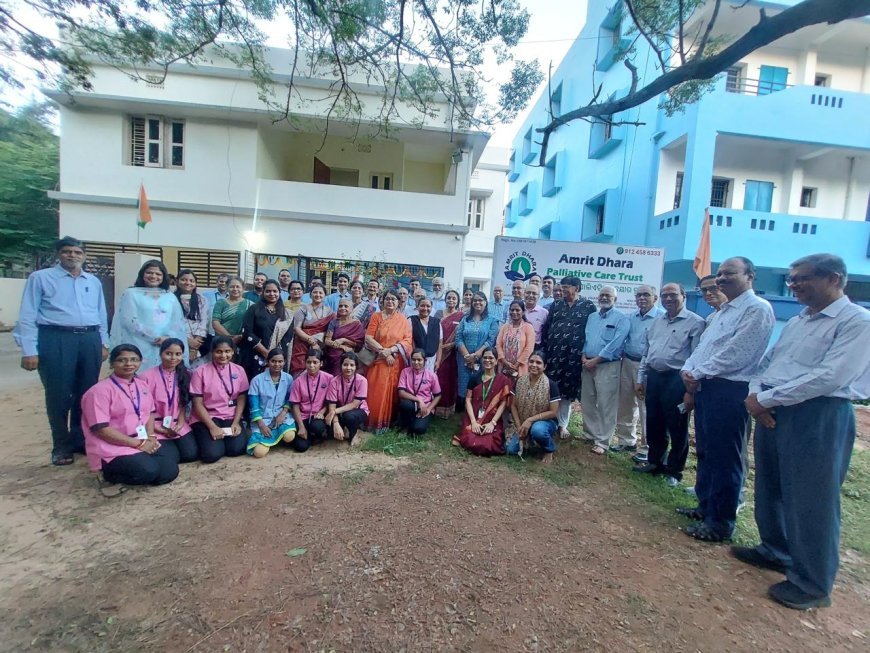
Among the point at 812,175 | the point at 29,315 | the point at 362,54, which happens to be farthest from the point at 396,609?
the point at 812,175

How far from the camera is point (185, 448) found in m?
3.78

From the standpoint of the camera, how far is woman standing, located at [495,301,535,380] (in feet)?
15.0

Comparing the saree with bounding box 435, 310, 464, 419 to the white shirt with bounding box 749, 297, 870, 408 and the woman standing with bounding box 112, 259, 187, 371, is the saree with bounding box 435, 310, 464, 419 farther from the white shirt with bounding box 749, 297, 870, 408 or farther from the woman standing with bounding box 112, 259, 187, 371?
the white shirt with bounding box 749, 297, 870, 408

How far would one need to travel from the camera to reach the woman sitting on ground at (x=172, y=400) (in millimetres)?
3693

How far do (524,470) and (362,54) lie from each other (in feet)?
16.0

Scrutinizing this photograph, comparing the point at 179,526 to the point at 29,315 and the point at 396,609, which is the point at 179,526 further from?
the point at 29,315

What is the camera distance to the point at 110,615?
6.77 ft

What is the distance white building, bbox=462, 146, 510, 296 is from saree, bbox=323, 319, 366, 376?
48.1ft

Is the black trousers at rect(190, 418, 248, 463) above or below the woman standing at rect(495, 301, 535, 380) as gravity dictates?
below

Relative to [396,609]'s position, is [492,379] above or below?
above

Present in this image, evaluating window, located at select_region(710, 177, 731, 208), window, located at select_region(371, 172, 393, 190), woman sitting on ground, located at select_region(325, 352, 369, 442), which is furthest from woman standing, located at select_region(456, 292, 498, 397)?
window, located at select_region(710, 177, 731, 208)

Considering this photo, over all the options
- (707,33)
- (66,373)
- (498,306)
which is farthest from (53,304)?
(707,33)

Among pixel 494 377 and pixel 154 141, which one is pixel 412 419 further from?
pixel 154 141

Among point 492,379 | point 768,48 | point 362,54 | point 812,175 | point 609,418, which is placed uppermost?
point 768,48
